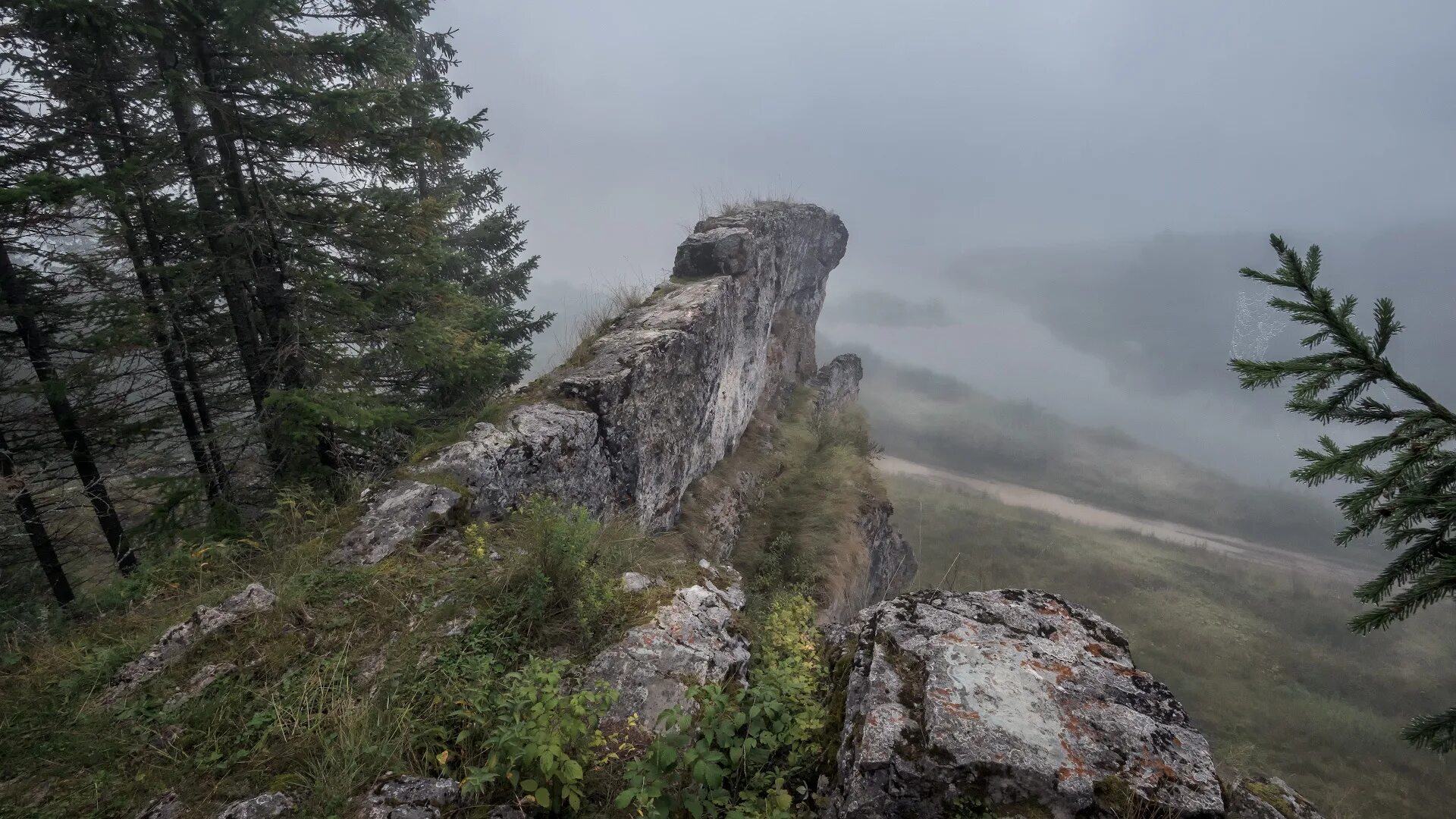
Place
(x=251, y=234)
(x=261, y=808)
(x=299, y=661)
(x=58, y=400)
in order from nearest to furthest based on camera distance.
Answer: (x=261, y=808) < (x=299, y=661) < (x=251, y=234) < (x=58, y=400)

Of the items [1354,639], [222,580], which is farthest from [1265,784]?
[1354,639]

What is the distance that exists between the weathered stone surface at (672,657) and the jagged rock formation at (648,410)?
2.61 meters

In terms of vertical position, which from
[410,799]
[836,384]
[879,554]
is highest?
[836,384]

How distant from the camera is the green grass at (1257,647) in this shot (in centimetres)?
2055

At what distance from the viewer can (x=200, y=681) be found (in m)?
3.27

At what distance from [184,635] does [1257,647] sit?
45656 mm

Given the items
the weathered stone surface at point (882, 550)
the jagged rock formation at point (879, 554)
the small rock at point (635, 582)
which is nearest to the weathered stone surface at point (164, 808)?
the small rock at point (635, 582)

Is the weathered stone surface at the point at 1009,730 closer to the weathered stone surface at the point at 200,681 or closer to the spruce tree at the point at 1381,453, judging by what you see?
the spruce tree at the point at 1381,453

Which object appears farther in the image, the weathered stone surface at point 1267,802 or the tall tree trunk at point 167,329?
the tall tree trunk at point 167,329

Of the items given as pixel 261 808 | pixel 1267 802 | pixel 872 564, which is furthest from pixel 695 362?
pixel 872 564

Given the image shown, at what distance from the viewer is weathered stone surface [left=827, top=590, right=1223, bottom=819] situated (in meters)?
2.65

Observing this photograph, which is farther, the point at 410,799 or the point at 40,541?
the point at 40,541

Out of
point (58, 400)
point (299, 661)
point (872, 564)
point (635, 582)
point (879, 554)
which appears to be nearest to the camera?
point (299, 661)

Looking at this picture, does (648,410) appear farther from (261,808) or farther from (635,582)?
(261,808)
